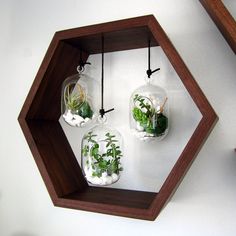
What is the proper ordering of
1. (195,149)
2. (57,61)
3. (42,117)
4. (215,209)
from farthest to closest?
(42,117), (57,61), (215,209), (195,149)

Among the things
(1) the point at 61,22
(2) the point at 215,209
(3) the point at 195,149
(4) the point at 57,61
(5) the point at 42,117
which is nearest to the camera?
(3) the point at 195,149

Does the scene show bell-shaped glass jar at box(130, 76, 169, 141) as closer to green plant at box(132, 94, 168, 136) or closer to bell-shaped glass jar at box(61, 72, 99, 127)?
green plant at box(132, 94, 168, 136)

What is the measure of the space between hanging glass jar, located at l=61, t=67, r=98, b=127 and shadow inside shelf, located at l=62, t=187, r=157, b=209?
25 centimetres

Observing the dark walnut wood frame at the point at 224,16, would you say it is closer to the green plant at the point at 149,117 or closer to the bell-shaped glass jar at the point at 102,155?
the green plant at the point at 149,117

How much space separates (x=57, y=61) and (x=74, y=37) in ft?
0.39

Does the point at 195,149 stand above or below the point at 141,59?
below

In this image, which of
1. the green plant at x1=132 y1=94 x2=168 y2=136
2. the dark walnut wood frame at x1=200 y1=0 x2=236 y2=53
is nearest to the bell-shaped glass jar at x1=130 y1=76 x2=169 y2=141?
the green plant at x1=132 y1=94 x2=168 y2=136

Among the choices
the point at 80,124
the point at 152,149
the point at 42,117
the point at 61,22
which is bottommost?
the point at 152,149

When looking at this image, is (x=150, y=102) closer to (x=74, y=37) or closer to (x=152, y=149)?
(x=152, y=149)

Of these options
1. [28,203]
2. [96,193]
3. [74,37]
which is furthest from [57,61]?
[28,203]

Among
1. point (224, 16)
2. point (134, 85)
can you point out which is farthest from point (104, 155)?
point (224, 16)

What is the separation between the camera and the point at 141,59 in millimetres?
1015

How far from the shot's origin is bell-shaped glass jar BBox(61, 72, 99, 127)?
0.96 m

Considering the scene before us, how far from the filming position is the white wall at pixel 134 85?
877 millimetres
